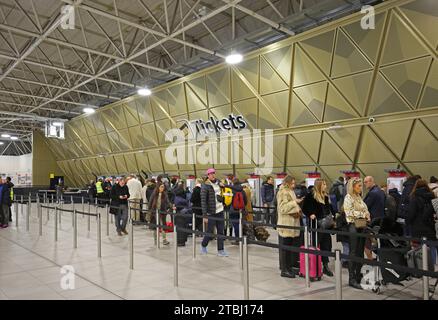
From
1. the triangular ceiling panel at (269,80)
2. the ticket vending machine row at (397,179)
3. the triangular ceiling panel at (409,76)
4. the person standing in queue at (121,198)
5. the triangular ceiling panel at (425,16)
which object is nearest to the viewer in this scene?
the triangular ceiling panel at (425,16)

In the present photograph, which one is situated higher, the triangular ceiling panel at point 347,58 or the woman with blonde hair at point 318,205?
the triangular ceiling panel at point 347,58

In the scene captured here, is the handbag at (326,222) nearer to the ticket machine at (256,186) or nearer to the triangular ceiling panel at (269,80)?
the triangular ceiling panel at (269,80)

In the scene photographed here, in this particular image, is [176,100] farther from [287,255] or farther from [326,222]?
[287,255]

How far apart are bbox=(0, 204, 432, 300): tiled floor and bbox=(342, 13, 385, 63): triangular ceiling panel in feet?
24.1

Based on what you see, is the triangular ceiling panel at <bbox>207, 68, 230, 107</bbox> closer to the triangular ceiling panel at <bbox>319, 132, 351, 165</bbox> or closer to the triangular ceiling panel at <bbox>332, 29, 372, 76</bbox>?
the triangular ceiling panel at <bbox>319, 132, 351, 165</bbox>

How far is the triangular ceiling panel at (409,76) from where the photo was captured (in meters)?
10.8

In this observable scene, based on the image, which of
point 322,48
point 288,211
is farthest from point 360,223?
point 322,48

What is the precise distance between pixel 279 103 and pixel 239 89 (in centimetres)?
215

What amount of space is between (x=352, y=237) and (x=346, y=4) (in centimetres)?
855

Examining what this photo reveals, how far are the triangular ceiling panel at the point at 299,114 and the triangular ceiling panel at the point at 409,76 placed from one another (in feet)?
11.1

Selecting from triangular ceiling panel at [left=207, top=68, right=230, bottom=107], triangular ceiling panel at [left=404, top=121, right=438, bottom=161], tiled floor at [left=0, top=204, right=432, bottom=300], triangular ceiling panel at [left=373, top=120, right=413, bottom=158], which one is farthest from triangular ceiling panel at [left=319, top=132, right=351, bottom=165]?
tiled floor at [left=0, top=204, right=432, bottom=300]

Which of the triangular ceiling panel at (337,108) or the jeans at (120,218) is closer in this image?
the jeans at (120,218)

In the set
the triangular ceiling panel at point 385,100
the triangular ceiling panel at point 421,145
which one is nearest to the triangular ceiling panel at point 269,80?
the triangular ceiling panel at point 385,100

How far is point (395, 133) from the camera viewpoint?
1232 cm
